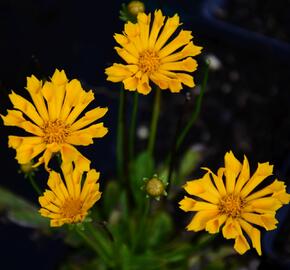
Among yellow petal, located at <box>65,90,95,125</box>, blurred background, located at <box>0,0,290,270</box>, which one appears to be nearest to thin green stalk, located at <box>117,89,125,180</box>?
yellow petal, located at <box>65,90,95,125</box>

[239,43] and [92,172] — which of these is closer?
[92,172]

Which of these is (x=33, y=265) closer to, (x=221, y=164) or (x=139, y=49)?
(x=221, y=164)

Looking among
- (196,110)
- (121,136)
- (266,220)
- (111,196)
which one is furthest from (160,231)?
(266,220)

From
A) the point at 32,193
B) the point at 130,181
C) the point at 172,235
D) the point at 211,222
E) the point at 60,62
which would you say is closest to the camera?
the point at 211,222

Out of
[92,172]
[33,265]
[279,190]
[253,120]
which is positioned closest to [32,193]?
[33,265]

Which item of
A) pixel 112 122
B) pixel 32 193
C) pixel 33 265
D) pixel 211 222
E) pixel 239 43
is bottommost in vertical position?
pixel 211 222

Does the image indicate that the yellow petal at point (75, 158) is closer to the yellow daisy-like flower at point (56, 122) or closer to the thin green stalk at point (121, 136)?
the yellow daisy-like flower at point (56, 122)

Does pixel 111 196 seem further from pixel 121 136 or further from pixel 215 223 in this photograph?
pixel 215 223
